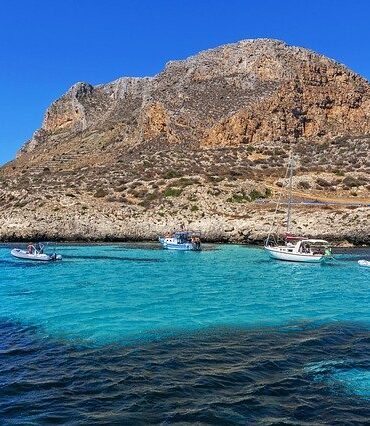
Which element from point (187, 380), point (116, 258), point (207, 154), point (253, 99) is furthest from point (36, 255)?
point (253, 99)

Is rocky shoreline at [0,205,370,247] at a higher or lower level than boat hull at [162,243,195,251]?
higher

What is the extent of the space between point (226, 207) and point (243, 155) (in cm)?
2575

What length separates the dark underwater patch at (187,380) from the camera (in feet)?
31.8

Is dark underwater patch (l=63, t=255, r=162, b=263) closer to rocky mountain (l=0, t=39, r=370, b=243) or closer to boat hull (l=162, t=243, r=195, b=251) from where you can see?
boat hull (l=162, t=243, r=195, b=251)

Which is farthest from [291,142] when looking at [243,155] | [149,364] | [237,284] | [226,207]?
[149,364]

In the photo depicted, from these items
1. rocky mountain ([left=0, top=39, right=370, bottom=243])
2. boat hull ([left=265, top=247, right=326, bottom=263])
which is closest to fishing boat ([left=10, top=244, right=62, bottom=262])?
rocky mountain ([left=0, top=39, right=370, bottom=243])

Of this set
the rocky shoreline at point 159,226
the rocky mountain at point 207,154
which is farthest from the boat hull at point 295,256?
the rocky mountain at point 207,154

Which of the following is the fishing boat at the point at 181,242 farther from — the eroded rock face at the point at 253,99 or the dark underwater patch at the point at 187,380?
the eroded rock face at the point at 253,99

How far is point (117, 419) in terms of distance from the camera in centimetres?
945

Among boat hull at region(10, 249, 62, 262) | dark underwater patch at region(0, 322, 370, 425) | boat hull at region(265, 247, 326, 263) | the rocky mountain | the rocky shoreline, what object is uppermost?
the rocky mountain

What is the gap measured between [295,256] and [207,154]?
46.7 metres

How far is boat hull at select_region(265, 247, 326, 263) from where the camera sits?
41.1 metres

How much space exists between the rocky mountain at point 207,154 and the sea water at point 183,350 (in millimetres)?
30282

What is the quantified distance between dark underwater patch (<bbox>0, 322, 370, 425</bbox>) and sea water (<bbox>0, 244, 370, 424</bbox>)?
28 mm
